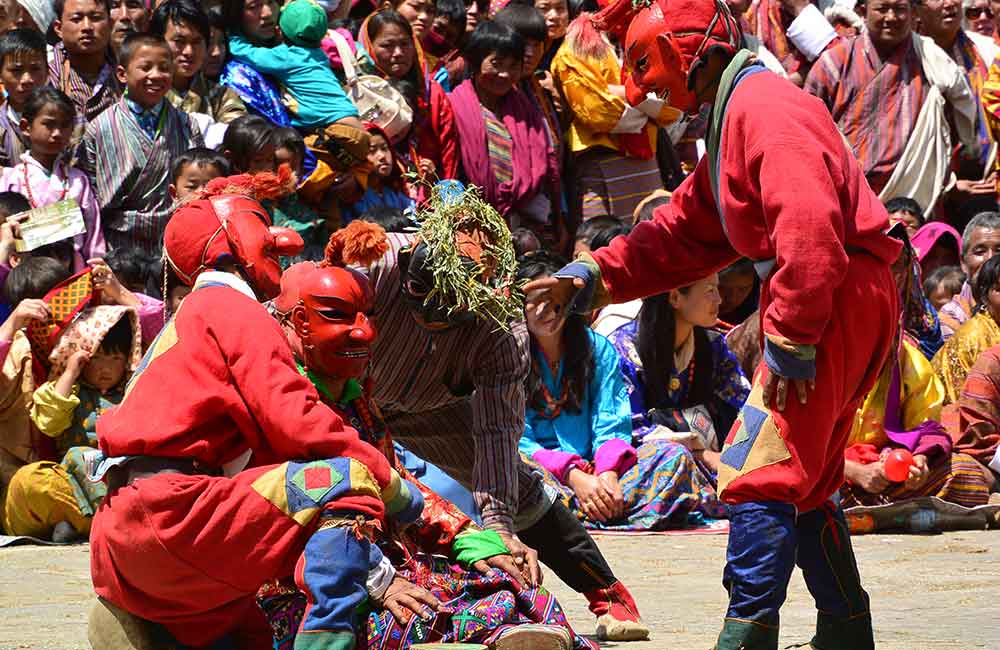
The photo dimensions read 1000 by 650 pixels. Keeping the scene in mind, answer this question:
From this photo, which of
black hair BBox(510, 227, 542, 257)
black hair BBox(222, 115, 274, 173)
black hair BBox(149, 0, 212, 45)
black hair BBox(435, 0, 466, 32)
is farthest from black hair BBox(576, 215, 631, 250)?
black hair BBox(149, 0, 212, 45)

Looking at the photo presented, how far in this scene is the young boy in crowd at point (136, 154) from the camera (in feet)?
25.2

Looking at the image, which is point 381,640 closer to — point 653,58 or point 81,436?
point 653,58

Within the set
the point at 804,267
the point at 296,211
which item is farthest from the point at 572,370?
the point at 804,267

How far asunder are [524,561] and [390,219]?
5.61ft

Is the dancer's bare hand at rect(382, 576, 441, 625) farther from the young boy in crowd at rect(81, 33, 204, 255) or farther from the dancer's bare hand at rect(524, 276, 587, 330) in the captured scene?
the young boy in crowd at rect(81, 33, 204, 255)

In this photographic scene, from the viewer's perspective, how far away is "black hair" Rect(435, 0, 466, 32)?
9430mm

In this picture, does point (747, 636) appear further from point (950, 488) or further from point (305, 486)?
point (950, 488)

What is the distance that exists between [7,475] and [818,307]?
171 inches

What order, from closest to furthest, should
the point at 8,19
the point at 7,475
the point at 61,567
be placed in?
the point at 61,567 → the point at 7,475 → the point at 8,19

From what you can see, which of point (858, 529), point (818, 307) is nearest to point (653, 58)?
point (818, 307)

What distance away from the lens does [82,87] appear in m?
8.09

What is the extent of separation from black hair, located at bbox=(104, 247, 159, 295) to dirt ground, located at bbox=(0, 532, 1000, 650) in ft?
4.61

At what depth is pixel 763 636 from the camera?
155 inches

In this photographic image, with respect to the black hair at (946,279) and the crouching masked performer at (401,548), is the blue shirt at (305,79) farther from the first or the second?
the crouching masked performer at (401,548)
